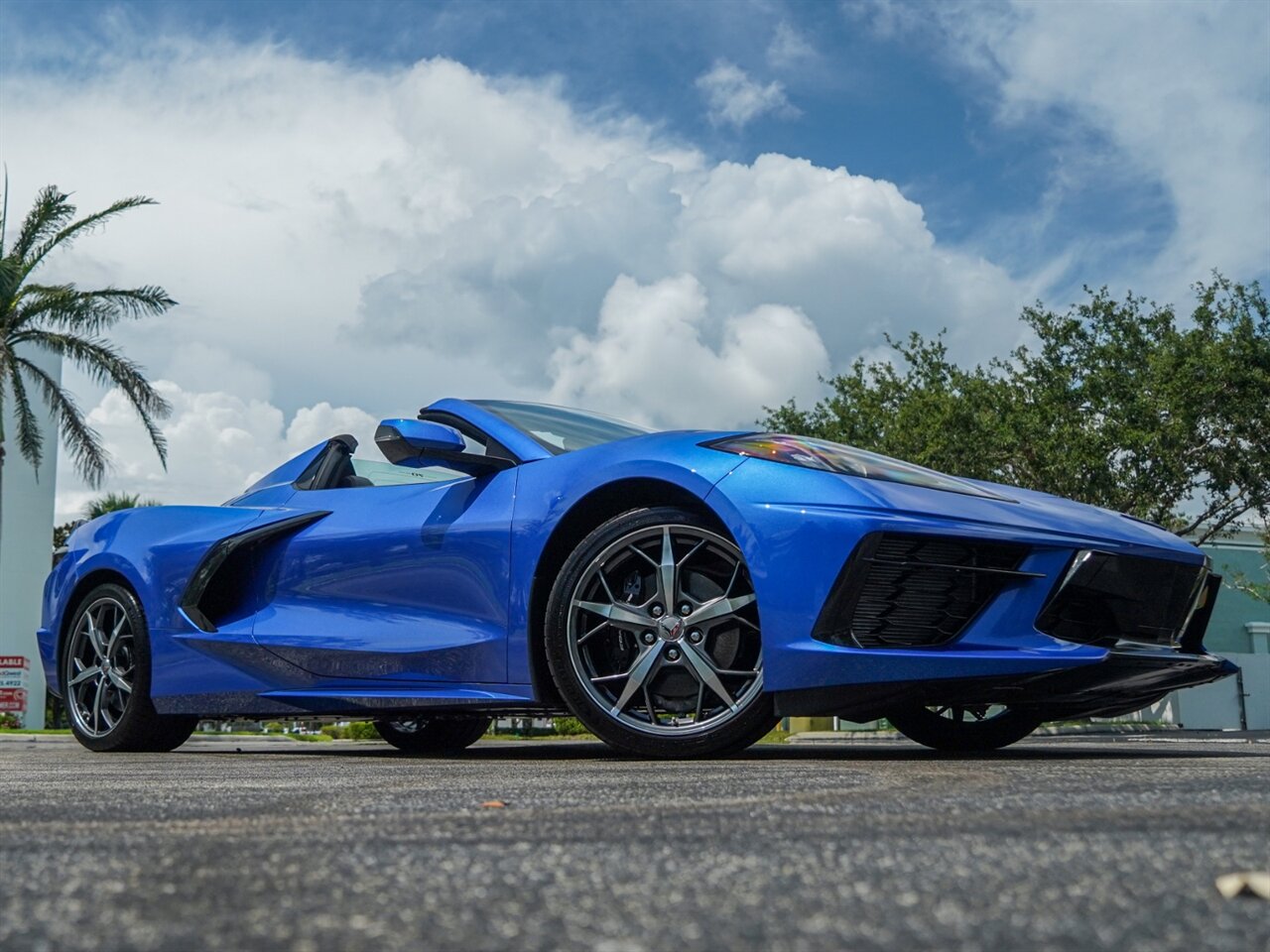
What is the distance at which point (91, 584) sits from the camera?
20.1 ft

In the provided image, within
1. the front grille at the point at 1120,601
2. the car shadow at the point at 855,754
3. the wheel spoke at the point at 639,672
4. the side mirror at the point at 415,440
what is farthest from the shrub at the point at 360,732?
the front grille at the point at 1120,601

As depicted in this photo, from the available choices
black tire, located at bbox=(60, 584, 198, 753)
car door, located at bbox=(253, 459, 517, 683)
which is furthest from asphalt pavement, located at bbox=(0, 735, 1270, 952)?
black tire, located at bbox=(60, 584, 198, 753)

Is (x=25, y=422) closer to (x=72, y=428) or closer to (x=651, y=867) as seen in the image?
(x=72, y=428)

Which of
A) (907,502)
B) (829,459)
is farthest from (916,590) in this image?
(829,459)

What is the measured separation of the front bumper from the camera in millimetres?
3801

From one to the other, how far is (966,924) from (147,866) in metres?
0.94

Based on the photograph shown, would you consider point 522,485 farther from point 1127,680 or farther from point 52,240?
point 52,240

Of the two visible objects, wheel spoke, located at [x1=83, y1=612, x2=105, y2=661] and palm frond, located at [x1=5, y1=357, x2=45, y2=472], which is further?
palm frond, located at [x1=5, y1=357, x2=45, y2=472]

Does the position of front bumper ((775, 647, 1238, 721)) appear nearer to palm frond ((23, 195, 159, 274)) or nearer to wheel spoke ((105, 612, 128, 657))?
wheel spoke ((105, 612, 128, 657))

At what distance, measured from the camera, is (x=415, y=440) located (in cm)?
456

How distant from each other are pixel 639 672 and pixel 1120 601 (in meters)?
1.46

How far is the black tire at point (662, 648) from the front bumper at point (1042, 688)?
20 centimetres

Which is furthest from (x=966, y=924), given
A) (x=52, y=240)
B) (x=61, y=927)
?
(x=52, y=240)

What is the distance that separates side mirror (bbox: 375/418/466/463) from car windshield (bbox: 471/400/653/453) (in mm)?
337
